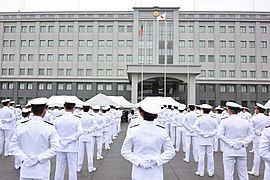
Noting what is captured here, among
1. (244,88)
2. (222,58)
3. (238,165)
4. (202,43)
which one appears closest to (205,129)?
(238,165)

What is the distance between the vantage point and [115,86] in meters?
58.7

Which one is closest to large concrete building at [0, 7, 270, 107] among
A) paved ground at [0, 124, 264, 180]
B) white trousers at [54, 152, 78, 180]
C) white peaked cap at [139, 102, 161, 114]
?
paved ground at [0, 124, 264, 180]

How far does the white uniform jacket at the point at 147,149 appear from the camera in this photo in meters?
4.26

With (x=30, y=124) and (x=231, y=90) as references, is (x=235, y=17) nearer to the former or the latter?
(x=231, y=90)

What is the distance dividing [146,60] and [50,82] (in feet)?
67.8

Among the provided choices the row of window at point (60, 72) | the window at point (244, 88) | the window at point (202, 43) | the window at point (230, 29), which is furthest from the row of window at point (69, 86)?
the window at point (230, 29)

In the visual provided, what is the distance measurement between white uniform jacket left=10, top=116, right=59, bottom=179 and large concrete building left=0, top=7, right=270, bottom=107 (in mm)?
53109

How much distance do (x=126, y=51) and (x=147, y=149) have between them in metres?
55.6

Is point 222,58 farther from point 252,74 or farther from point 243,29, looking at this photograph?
point 243,29

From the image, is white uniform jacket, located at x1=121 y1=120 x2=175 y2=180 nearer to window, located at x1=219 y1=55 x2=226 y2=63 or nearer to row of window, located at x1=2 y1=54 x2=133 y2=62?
row of window, located at x1=2 y1=54 x2=133 y2=62

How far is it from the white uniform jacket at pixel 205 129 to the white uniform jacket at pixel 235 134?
246 centimetres

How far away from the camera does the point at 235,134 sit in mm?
6543

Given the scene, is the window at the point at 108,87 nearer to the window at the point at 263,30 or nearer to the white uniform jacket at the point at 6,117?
the window at the point at 263,30

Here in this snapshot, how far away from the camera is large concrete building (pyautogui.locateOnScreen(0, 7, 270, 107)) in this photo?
190 ft
